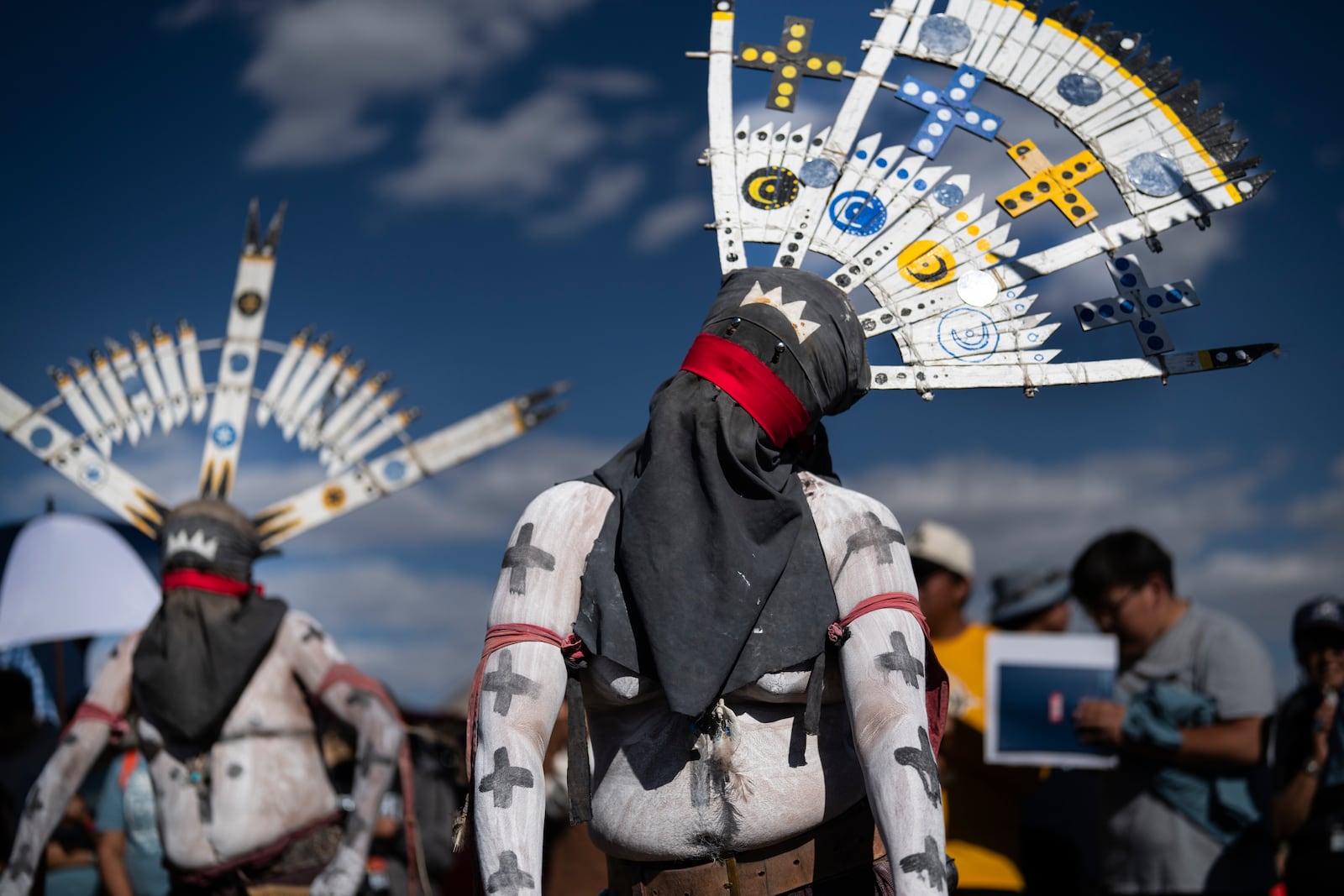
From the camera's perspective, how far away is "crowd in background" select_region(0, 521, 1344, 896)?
160 inches

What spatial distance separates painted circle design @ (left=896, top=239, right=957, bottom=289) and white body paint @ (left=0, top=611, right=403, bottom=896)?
8.30 feet

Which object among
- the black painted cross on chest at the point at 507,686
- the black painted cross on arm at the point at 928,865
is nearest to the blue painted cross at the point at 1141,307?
the black painted cross on arm at the point at 928,865

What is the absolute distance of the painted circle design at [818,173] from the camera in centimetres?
282

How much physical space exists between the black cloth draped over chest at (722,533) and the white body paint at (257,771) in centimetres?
219

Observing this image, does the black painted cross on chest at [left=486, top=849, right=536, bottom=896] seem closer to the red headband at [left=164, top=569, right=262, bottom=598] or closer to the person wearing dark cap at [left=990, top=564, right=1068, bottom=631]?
the red headband at [left=164, top=569, right=262, bottom=598]

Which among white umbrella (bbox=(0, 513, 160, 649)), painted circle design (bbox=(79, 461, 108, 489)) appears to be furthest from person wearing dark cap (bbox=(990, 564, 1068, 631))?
white umbrella (bbox=(0, 513, 160, 649))

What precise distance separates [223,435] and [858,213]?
10.5 ft

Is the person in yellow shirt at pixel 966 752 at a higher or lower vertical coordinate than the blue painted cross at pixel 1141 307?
lower

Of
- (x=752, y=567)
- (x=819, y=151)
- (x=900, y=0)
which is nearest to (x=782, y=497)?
(x=752, y=567)

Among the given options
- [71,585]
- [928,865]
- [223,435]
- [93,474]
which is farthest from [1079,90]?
[71,585]

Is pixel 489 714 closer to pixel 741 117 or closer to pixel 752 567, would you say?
pixel 752 567

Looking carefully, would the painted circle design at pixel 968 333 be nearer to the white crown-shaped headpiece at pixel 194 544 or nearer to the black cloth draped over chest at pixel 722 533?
the black cloth draped over chest at pixel 722 533

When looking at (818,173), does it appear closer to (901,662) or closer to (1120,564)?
(901,662)

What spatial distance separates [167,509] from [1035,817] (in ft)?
11.6
